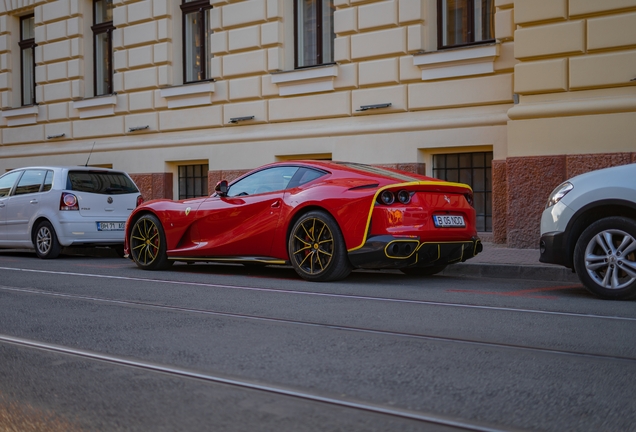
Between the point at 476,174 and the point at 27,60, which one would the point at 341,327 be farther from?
the point at 27,60

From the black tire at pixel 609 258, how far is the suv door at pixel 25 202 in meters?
9.01

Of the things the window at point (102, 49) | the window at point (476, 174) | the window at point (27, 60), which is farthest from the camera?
the window at point (27, 60)

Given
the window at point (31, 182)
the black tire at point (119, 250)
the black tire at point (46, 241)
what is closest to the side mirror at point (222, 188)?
the black tire at point (46, 241)

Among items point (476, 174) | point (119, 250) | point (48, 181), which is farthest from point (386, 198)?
point (48, 181)

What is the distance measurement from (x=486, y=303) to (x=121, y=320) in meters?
2.95

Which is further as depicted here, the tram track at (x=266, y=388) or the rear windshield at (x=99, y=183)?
the rear windshield at (x=99, y=183)

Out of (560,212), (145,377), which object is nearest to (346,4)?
(560,212)

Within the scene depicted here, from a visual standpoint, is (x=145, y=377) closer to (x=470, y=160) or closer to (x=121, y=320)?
(x=121, y=320)

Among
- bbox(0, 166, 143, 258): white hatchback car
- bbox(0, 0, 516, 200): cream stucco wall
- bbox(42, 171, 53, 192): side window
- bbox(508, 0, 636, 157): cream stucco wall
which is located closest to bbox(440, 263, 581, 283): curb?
bbox(508, 0, 636, 157): cream stucco wall

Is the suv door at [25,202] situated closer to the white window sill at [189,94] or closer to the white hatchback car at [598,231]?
the white window sill at [189,94]

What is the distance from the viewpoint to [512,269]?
390 inches

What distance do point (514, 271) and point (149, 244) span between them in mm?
4474

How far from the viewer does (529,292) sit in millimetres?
8094

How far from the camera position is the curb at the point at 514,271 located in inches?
372
